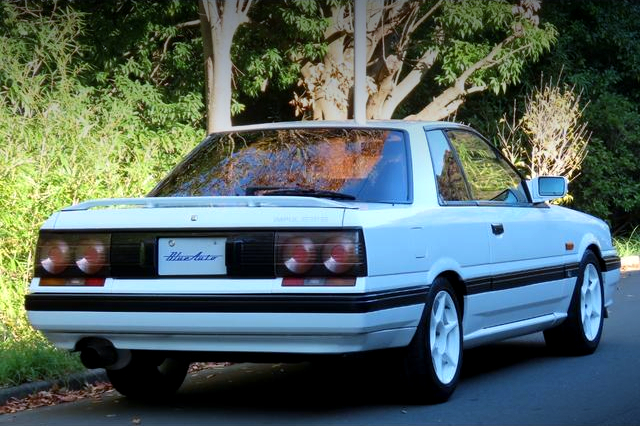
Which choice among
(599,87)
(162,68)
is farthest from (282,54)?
(599,87)

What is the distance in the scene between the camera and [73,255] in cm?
695

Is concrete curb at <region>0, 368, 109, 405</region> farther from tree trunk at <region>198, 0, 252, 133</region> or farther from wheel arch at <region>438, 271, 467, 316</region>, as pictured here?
tree trunk at <region>198, 0, 252, 133</region>

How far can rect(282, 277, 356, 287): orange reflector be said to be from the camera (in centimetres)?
643

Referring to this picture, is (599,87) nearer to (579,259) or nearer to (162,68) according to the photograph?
(162,68)

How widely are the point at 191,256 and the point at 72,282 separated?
69cm

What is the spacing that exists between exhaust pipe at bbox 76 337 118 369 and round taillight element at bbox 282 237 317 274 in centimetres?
108

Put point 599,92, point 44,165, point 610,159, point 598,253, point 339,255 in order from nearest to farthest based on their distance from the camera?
point 339,255
point 598,253
point 44,165
point 610,159
point 599,92

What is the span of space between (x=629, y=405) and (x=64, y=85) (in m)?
7.21

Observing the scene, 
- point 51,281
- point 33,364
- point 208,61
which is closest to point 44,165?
point 33,364

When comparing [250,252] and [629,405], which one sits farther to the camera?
[629,405]

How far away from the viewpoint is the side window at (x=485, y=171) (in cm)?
831

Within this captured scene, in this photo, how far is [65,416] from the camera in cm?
728

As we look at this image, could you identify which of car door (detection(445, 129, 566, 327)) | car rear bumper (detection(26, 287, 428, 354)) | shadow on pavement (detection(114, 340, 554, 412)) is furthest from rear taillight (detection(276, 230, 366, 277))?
car door (detection(445, 129, 566, 327))

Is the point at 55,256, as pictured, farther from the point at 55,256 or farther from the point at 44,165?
the point at 44,165
